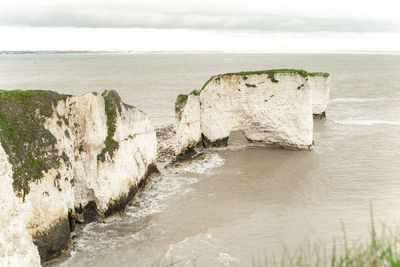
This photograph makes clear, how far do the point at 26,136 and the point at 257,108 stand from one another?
14.6 metres

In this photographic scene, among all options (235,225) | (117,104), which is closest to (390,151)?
(235,225)

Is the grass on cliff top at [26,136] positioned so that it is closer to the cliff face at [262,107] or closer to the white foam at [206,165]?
the white foam at [206,165]

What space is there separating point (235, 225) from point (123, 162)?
5151 millimetres

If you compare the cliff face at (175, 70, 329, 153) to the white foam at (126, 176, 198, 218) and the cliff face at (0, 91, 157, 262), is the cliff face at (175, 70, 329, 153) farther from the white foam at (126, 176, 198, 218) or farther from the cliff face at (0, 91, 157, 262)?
the cliff face at (0, 91, 157, 262)

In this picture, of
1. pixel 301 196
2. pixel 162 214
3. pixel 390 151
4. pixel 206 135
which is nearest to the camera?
pixel 162 214

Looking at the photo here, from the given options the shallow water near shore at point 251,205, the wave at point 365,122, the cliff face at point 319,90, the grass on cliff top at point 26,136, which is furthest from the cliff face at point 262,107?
the grass on cliff top at point 26,136

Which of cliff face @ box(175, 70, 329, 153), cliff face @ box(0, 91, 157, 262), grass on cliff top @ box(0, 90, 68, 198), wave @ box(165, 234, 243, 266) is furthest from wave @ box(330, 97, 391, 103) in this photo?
grass on cliff top @ box(0, 90, 68, 198)

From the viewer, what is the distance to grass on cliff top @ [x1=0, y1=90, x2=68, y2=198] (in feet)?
32.9

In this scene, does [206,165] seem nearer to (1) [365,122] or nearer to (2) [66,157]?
(2) [66,157]

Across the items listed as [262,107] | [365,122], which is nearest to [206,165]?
[262,107]

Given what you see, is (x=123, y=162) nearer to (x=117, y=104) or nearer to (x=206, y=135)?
(x=117, y=104)

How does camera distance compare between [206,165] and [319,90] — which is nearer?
[206,165]

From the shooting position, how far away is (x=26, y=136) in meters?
10.6

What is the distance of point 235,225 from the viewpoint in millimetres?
12719
